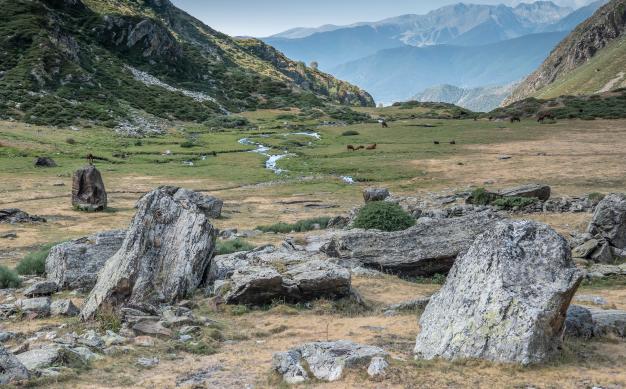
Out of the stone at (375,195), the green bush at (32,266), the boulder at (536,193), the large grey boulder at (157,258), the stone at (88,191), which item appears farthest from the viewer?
the stone at (375,195)

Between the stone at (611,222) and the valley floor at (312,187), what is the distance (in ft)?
12.4

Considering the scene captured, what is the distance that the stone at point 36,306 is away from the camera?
19875mm

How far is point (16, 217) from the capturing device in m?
40.4

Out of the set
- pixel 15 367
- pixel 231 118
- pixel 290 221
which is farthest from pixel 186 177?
pixel 231 118

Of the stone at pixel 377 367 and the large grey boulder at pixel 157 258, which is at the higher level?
the large grey boulder at pixel 157 258

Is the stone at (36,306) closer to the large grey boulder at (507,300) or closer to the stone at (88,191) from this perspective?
the large grey boulder at (507,300)

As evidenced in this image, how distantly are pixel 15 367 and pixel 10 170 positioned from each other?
201 feet

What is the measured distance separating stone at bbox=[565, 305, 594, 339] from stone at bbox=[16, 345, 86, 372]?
1318 cm

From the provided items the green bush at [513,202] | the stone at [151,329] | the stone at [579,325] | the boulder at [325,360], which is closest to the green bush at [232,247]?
the stone at [151,329]

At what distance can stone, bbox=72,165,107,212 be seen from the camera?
4638 cm

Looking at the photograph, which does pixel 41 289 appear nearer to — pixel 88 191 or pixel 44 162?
pixel 88 191

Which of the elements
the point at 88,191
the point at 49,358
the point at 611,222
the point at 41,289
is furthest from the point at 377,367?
the point at 88,191

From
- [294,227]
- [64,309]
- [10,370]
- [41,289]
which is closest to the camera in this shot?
[10,370]

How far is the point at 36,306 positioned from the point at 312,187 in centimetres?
4341
